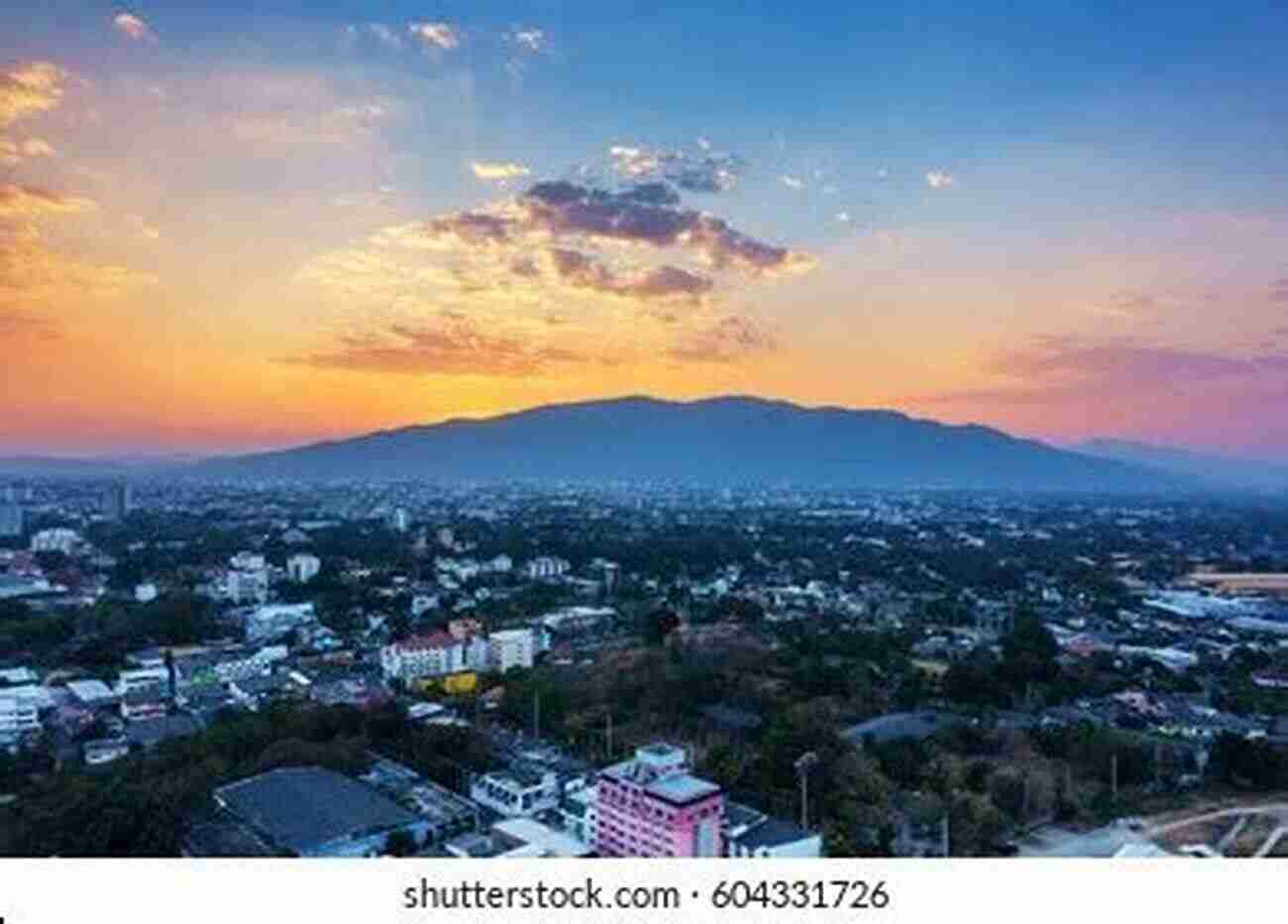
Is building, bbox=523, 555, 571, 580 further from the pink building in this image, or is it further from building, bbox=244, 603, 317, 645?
the pink building

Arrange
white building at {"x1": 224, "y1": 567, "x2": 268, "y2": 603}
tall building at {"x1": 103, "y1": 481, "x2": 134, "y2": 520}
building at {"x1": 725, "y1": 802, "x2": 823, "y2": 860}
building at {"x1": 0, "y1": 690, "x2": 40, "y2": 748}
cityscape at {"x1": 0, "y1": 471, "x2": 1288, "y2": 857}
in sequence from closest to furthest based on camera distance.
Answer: building at {"x1": 725, "y1": 802, "x2": 823, "y2": 860}
cityscape at {"x1": 0, "y1": 471, "x2": 1288, "y2": 857}
building at {"x1": 0, "y1": 690, "x2": 40, "y2": 748}
white building at {"x1": 224, "y1": 567, "x2": 268, "y2": 603}
tall building at {"x1": 103, "y1": 481, "x2": 134, "y2": 520}

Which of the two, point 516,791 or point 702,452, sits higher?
point 702,452

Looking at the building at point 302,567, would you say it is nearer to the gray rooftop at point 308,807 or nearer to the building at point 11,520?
the building at point 11,520

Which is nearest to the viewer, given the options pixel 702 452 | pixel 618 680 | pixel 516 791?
pixel 516 791

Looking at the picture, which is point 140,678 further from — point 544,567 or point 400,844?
point 544,567

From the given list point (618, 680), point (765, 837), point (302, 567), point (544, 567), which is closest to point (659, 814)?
point (765, 837)

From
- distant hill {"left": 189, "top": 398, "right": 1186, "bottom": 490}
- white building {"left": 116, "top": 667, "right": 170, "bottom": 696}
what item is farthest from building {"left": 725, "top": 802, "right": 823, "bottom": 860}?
white building {"left": 116, "top": 667, "right": 170, "bottom": 696}
